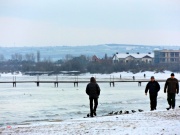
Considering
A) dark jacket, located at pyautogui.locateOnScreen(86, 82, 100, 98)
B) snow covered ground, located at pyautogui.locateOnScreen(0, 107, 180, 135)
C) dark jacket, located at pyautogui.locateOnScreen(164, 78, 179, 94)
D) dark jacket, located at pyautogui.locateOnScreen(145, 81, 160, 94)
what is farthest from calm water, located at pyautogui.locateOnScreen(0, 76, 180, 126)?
snow covered ground, located at pyautogui.locateOnScreen(0, 107, 180, 135)

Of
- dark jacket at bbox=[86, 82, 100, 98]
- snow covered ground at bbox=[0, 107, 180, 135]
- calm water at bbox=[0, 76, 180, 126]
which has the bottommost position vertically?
calm water at bbox=[0, 76, 180, 126]

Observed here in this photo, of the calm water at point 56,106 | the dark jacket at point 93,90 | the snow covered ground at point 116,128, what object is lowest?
the calm water at point 56,106

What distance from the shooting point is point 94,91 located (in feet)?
70.3

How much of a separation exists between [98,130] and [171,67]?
183 metres

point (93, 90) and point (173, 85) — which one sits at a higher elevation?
point (173, 85)

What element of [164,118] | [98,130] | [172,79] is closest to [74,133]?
[98,130]

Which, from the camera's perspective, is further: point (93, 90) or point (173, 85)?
point (173, 85)

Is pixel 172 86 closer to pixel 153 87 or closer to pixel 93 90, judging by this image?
pixel 153 87

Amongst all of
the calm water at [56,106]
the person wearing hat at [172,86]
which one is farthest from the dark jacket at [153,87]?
the calm water at [56,106]

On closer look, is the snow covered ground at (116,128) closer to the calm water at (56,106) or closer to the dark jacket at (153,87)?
the dark jacket at (153,87)

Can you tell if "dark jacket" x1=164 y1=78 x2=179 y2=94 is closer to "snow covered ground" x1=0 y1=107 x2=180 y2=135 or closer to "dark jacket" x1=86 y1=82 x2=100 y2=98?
Answer: "dark jacket" x1=86 y1=82 x2=100 y2=98

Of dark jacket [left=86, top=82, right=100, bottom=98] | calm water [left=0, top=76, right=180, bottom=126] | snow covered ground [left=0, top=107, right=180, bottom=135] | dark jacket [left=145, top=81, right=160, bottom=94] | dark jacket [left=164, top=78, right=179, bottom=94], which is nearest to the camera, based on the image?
snow covered ground [left=0, top=107, right=180, bottom=135]

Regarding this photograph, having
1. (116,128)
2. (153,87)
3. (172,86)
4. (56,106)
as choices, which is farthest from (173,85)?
(56,106)

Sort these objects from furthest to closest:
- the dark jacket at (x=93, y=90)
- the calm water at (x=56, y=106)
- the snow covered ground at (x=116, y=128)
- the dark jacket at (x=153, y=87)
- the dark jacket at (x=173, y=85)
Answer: the calm water at (x=56, y=106) → the dark jacket at (x=153, y=87) → the dark jacket at (x=173, y=85) → the dark jacket at (x=93, y=90) → the snow covered ground at (x=116, y=128)
